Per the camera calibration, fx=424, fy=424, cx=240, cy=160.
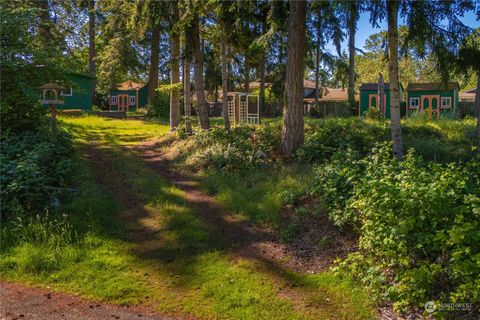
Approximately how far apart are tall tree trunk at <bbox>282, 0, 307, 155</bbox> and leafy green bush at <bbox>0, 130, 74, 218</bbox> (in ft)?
16.0

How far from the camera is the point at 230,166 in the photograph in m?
9.58

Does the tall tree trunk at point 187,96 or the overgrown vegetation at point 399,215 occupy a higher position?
the tall tree trunk at point 187,96

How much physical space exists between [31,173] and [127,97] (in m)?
31.1

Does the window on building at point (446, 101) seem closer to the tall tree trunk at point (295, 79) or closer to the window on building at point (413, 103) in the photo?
the window on building at point (413, 103)

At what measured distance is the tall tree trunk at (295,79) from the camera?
981 centimetres

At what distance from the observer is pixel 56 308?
427cm

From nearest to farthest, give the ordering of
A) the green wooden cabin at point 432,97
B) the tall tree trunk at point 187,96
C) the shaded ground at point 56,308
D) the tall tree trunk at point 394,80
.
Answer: the shaded ground at point 56,308, the tall tree trunk at point 394,80, the tall tree trunk at point 187,96, the green wooden cabin at point 432,97

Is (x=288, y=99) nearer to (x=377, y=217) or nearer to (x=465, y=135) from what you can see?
(x=465, y=135)

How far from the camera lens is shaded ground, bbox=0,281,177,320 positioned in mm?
4113

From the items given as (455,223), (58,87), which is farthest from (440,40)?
(58,87)

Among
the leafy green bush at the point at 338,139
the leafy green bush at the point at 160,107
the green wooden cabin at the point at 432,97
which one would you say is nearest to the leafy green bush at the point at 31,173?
the leafy green bush at the point at 338,139

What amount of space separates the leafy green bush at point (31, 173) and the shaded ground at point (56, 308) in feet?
8.08

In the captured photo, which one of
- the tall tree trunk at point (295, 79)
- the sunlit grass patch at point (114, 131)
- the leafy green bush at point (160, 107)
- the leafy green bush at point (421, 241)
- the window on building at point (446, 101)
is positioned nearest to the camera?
the leafy green bush at point (421, 241)

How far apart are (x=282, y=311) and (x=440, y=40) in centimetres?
672
